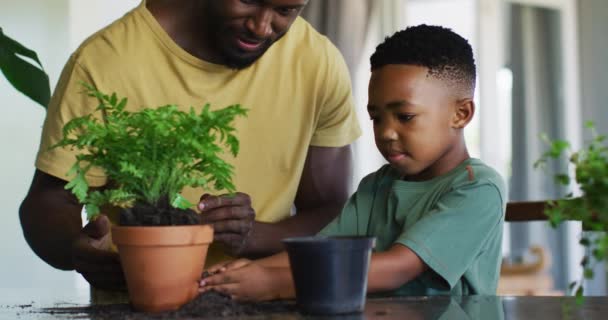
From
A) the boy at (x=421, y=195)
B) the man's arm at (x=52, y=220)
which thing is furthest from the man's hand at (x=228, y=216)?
the man's arm at (x=52, y=220)

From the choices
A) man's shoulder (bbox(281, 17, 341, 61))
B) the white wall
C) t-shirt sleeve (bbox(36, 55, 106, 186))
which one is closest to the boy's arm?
t-shirt sleeve (bbox(36, 55, 106, 186))

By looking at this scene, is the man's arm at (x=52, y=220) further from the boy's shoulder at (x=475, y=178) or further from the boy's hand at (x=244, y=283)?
the boy's shoulder at (x=475, y=178)

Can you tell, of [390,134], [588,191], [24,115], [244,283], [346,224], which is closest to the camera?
[588,191]

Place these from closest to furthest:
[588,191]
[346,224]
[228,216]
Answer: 1. [588,191]
2. [228,216]
3. [346,224]

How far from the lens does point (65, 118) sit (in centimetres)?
161

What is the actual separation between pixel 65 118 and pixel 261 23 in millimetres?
446

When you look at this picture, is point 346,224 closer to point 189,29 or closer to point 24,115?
point 189,29

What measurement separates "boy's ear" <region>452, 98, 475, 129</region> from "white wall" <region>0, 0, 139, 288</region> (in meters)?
2.28

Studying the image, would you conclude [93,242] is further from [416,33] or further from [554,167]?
[554,167]

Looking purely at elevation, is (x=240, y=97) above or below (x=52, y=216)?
above

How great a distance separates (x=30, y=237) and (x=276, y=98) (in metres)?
0.60

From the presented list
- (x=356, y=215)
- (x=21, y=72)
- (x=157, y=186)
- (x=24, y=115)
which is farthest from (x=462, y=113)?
(x=24, y=115)

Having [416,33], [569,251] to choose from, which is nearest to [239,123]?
[416,33]

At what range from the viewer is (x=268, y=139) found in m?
1.80
